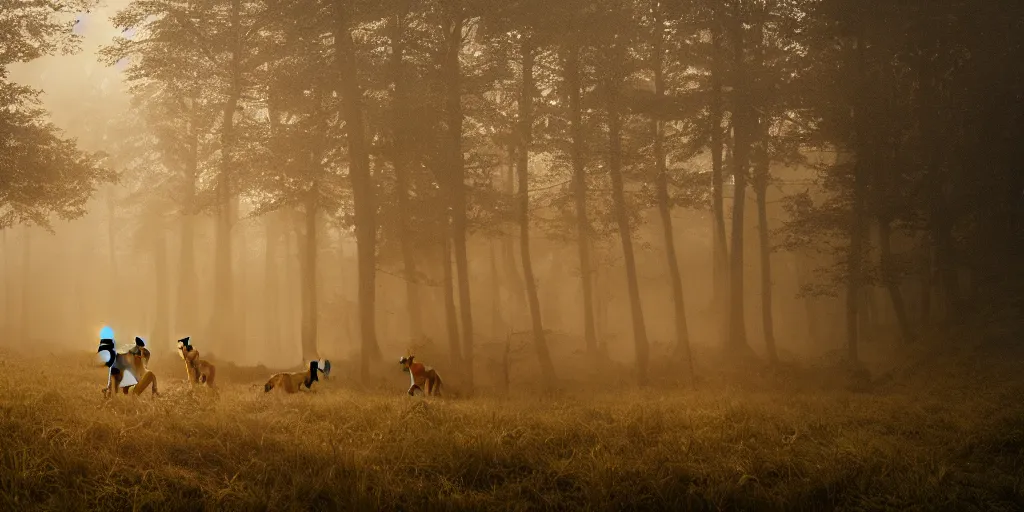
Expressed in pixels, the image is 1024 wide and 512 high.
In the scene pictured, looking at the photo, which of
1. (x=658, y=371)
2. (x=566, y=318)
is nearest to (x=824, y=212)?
(x=658, y=371)

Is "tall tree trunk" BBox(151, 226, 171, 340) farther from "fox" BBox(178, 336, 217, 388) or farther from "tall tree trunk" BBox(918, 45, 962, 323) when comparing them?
"tall tree trunk" BBox(918, 45, 962, 323)

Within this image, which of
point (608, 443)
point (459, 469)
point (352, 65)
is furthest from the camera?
point (352, 65)

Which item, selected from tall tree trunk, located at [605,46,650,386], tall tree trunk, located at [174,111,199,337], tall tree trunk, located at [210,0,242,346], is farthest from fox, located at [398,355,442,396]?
tall tree trunk, located at [174,111,199,337]

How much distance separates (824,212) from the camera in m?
22.5

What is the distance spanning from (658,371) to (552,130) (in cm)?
921

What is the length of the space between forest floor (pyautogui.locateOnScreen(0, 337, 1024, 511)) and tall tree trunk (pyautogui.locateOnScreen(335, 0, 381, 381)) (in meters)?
9.35

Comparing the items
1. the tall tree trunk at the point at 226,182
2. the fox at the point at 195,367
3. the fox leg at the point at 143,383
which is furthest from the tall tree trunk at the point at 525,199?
the fox leg at the point at 143,383

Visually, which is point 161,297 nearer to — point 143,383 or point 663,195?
point 663,195

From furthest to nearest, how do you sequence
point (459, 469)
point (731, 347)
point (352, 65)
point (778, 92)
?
point (731, 347) → point (778, 92) → point (352, 65) → point (459, 469)

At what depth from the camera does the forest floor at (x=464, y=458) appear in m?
6.16

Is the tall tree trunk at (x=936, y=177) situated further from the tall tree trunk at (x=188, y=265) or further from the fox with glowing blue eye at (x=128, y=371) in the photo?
the tall tree trunk at (x=188, y=265)

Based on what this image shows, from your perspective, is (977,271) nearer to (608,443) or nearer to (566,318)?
(608,443)

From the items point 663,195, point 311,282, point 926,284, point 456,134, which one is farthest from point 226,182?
point 926,284

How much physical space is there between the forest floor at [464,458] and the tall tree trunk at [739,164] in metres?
12.4
